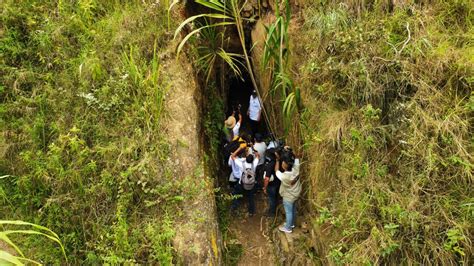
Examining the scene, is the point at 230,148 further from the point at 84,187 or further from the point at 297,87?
the point at 84,187

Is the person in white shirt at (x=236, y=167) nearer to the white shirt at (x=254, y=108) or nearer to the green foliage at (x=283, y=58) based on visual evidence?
the green foliage at (x=283, y=58)

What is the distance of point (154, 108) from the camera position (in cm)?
416

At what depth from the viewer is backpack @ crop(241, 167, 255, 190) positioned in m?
4.84

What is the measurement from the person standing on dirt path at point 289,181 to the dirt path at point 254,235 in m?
0.52

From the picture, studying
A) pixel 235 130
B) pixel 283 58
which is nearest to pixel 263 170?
pixel 235 130

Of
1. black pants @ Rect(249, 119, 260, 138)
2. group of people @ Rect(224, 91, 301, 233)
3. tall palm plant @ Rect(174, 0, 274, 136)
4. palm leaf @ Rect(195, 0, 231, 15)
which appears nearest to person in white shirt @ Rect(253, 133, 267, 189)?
group of people @ Rect(224, 91, 301, 233)

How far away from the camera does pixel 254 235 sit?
17.1ft

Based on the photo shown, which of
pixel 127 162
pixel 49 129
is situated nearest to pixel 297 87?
pixel 127 162

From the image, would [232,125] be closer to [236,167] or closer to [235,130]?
[235,130]

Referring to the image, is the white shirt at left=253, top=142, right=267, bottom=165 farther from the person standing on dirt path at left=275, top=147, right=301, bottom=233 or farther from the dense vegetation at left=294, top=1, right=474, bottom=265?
the dense vegetation at left=294, top=1, right=474, bottom=265

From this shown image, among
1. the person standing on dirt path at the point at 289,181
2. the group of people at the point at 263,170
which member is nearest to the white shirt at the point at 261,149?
the group of people at the point at 263,170

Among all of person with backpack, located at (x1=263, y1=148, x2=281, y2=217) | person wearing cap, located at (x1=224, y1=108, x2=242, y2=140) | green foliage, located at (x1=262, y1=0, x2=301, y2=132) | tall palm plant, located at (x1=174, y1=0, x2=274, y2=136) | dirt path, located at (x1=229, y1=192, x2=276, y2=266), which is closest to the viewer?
green foliage, located at (x1=262, y1=0, x2=301, y2=132)

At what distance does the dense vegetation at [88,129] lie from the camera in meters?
3.91

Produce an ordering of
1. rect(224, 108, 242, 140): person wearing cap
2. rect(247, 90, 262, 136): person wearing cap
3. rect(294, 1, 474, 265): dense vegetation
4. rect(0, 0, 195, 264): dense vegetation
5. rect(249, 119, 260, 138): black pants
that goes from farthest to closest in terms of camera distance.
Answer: rect(249, 119, 260, 138): black pants, rect(247, 90, 262, 136): person wearing cap, rect(224, 108, 242, 140): person wearing cap, rect(0, 0, 195, 264): dense vegetation, rect(294, 1, 474, 265): dense vegetation
